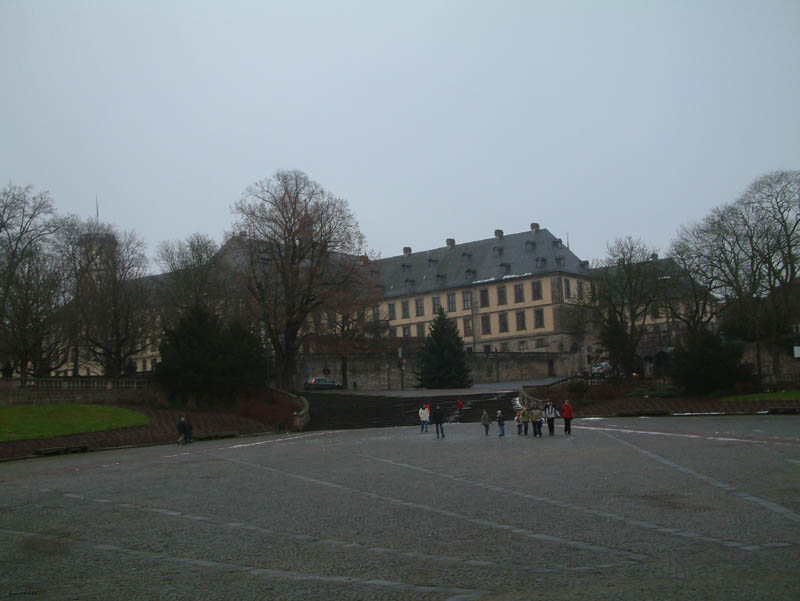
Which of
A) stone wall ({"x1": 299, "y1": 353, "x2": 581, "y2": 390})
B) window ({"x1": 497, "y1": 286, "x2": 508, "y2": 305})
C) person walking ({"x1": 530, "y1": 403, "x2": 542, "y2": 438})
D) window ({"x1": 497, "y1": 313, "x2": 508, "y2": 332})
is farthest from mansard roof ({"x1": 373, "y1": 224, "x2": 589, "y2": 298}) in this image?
person walking ({"x1": 530, "y1": 403, "x2": 542, "y2": 438})

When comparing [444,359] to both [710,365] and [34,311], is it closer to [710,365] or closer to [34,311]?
[710,365]

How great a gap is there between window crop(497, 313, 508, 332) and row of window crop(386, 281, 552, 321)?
1572 millimetres

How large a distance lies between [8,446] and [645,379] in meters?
39.7

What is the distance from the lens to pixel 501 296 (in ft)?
341

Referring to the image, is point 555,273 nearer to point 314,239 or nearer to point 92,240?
point 314,239

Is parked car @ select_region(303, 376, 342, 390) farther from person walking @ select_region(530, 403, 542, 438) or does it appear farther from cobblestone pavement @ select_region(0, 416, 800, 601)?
cobblestone pavement @ select_region(0, 416, 800, 601)

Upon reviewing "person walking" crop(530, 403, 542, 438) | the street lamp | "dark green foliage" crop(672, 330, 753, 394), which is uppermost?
the street lamp

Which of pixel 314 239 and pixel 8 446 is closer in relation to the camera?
pixel 8 446

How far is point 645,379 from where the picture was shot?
5503 centimetres

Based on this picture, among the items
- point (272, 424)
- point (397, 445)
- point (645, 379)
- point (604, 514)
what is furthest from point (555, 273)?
point (604, 514)

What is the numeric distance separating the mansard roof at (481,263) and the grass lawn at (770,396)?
54.8 m

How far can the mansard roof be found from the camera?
4023 inches

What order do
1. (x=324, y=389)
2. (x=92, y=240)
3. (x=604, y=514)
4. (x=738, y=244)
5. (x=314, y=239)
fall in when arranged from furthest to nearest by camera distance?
(x=324, y=389), (x=92, y=240), (x=314, y=239), (x=738, y=244), (x=604, y=514)

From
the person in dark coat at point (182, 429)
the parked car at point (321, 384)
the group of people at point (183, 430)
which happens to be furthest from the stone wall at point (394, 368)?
the person in dark coat at point (182, 429)
